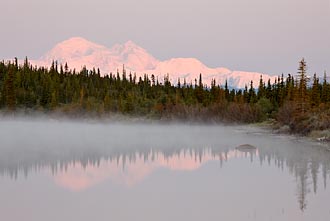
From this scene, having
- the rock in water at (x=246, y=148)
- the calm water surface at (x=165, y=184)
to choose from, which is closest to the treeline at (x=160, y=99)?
the rock in water at (x=246, y=148)

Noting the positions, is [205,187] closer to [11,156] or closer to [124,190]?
[124,190]

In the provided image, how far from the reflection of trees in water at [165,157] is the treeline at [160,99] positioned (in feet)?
69.2

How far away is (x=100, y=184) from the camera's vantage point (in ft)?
76.6

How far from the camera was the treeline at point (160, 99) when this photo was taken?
74500mm

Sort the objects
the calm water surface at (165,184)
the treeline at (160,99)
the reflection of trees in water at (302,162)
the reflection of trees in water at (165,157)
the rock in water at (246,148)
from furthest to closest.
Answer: the treeline at (160,99) → the rock in water at (246,148) → the reflection of trees in water at (165,157) → the reflection of trees in water at (302,162) → the calm water surface at (165,184)

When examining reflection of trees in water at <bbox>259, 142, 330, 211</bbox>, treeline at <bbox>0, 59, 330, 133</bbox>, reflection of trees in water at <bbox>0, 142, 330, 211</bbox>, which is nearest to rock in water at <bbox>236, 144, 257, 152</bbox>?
reflection of trees in water at <bbox>0, 142, 330, 211</bbox>

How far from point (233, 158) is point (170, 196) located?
15.7 m

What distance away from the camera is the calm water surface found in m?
16.9

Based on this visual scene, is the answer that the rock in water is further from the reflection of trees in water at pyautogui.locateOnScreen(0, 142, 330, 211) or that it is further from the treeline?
the treeline

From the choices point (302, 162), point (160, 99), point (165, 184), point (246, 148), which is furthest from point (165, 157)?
point (160, 99)

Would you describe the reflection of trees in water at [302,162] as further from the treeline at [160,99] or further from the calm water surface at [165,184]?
the treeline at [160,99]

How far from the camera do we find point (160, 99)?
11306 cm

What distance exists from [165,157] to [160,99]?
77.3 metres

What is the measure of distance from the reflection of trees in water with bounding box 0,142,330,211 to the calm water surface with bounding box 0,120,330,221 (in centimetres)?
6
